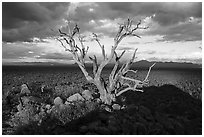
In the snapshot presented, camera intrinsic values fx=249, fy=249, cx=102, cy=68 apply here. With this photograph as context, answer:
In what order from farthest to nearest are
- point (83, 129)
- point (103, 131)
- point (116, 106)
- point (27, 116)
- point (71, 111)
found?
point (116, 106)
point (71, 111)
point (27, 116)
point (83, 129)
point (103, 131)

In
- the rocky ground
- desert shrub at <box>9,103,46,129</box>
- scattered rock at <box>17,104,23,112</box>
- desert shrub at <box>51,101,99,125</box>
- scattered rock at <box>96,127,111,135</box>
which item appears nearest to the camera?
scattered rock at <box>96,127,111,135</box>

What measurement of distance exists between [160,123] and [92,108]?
3.22m

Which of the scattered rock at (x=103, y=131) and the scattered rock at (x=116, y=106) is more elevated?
the scattered rock at (x=103, y=131)

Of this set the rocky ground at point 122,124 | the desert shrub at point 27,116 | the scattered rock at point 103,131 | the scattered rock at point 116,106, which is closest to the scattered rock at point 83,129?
the rocky ground at point 122,124

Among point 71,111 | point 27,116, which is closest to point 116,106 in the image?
point 71,111

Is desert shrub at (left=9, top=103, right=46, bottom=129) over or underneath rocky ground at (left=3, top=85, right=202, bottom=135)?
over

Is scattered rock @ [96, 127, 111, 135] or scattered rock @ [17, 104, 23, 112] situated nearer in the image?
scattered rock @ [96, 127, 111, 135]

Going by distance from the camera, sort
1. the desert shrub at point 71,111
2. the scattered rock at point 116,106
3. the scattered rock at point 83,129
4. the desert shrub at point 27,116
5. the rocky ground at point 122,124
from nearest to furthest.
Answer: the scattered rock at point 83,129 → the rocky ground at point 122,124 → the desert shrub at point 27,116 → the desert shrub at point 71,111 → the scattered rock at point 116,106

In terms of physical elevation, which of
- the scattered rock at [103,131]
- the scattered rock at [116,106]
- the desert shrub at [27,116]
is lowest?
the scattered rock at [116,106]

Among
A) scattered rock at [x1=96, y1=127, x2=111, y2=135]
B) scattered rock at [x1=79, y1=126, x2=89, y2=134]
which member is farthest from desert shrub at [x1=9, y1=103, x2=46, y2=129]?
scattered rock at [x1=96, y1=127, x2=111, y2=135]

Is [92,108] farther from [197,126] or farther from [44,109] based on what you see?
[197,126]

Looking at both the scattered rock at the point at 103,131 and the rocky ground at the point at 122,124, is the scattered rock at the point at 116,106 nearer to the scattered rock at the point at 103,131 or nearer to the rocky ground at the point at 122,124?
the rocky ground at the point at 122,124

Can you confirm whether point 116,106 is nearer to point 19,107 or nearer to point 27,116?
point 27,116

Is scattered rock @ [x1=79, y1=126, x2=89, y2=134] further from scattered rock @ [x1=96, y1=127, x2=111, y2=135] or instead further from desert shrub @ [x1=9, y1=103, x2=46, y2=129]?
desert shrub @ [x1=9, y1=103, x2=46, y2=129]
